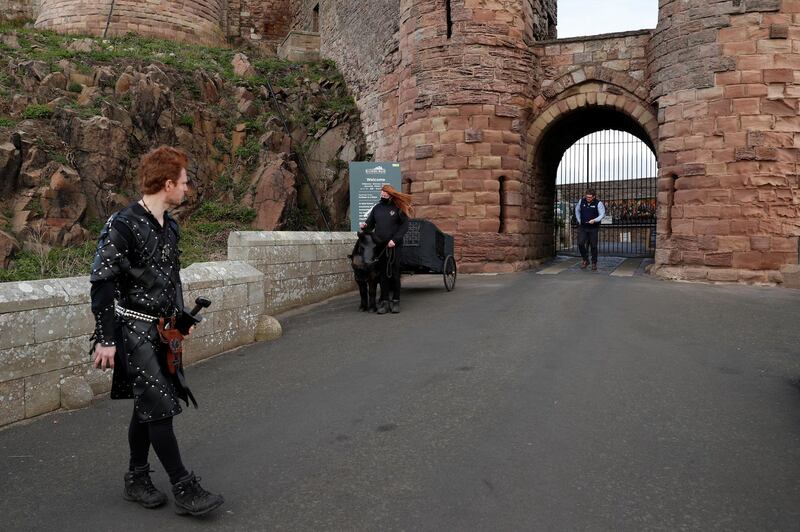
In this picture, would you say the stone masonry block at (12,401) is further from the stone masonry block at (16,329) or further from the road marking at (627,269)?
the road marking at (627,269)

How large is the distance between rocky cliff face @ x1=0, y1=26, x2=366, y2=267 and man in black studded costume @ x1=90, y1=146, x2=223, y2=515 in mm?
12859

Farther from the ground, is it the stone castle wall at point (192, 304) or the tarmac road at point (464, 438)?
the stone castle wall at point (192, 304)

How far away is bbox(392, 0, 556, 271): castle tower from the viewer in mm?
14820

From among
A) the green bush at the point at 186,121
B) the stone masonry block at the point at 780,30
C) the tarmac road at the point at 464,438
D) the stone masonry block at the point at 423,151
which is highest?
the stone masonry block at the point at 780,30

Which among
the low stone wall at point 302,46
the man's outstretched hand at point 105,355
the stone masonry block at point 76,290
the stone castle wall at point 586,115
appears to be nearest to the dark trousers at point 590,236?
the stone castle wall at point 586,115

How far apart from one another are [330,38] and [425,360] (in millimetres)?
21160

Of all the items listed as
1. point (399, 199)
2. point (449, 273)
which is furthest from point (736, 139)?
point (399, 199)

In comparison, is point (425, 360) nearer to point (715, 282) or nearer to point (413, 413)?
point (413, 413)

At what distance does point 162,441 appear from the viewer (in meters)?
2.98

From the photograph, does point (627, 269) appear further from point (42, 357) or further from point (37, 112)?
point (37, 112)

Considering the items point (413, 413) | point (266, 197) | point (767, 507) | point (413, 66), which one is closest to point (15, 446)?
point (413, 413)

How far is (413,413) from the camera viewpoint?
15.2 feet

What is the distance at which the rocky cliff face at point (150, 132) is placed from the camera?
52.4ft

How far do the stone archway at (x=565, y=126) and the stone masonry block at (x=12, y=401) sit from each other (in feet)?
41.2
